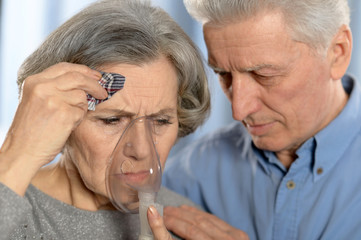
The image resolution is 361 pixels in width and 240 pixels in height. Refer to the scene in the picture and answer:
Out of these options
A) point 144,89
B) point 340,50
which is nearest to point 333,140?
point 340,50

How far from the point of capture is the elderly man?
5.32ft

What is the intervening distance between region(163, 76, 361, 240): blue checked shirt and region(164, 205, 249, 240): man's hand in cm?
22

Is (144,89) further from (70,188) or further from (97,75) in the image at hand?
(70,188)

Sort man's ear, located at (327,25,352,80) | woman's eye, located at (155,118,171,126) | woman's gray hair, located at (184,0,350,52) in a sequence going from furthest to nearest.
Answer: man's ear, located at (327,25,352,80) → woman's gray hair, located at (184,0,350,52) → woman's eye, located at (155,118,171,126)

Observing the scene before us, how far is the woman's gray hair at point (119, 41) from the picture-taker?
1392mm

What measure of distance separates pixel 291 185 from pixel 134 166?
723 millimetres

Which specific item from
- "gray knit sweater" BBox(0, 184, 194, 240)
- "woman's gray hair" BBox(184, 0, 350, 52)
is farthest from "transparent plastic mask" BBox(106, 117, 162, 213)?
"woman's gray hair" BBox(184, 0, 350, 52)

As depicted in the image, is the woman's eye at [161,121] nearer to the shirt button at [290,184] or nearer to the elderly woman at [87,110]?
the elderly woman at [87,110]

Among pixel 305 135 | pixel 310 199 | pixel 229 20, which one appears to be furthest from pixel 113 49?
pixel 310 199

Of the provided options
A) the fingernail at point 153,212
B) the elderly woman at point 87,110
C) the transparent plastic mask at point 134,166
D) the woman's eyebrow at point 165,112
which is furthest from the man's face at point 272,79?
the fingernail at point 153,212

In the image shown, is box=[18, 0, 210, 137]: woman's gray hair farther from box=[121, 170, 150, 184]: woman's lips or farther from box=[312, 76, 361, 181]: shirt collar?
box=[312, 76, 361, 181]: shirt collar

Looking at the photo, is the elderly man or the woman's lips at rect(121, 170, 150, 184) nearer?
the woman's lips at rect(121, 170, 150, 184)

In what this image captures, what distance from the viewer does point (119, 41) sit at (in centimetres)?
140

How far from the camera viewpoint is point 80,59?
140 cm
